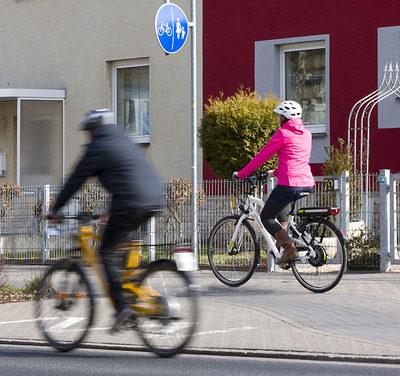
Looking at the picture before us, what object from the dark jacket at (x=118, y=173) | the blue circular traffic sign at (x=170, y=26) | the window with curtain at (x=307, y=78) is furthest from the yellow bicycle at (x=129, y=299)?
the window with curtain at (x=307, y=78)

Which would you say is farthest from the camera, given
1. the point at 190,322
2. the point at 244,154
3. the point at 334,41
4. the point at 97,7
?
the point at 97,7

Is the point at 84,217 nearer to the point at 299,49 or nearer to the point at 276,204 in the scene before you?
the point at 276,204

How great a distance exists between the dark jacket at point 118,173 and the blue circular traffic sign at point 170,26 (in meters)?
7.11

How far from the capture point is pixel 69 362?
20.3ft

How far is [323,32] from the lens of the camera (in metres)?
17.4

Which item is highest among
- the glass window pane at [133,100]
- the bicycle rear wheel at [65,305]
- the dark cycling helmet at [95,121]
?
the glass window pane at [133,100]

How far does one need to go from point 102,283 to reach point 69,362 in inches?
24.2

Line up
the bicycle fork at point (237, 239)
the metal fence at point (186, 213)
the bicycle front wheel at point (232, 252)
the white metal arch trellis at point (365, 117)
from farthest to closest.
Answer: the white metal arch trellis at point (365, 117), the metal fence at point (186, 213), the bicycle fork at point (237, 239), the bicycle front wheel at point (232, 252)

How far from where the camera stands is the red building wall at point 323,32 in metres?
16.7

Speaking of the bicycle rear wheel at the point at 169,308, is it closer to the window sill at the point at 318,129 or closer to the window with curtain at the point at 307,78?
the window sill at the point at 318,129

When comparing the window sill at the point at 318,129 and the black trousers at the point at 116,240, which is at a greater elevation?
the window sill at the point at 318,129

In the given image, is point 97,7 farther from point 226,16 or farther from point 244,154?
point 244,154

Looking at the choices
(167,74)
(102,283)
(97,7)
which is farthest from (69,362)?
(97,7)

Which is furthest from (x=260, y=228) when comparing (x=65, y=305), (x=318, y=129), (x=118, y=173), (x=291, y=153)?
(x=318, y=129)
